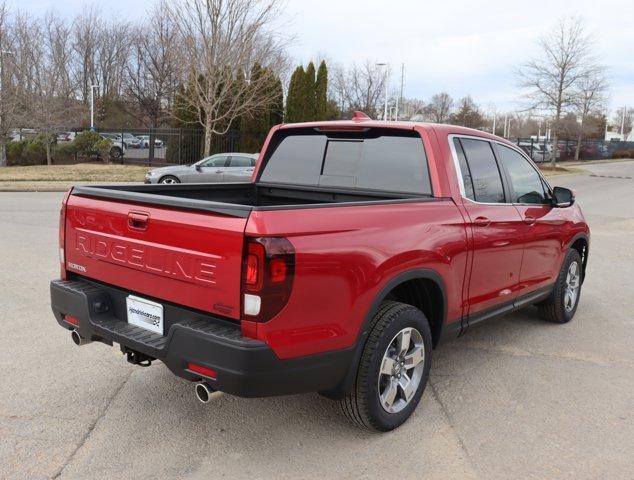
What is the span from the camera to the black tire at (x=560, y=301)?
18.1 ft

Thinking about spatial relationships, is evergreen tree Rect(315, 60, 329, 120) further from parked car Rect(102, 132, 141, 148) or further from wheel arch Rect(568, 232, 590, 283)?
wheel arch Rect(568, 232, 590, 283)

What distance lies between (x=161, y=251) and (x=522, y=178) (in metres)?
3.23

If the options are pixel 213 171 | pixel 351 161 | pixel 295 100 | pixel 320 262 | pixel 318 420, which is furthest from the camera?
pixel 295 100

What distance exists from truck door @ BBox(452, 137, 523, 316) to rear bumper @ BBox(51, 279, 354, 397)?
1.48 meters

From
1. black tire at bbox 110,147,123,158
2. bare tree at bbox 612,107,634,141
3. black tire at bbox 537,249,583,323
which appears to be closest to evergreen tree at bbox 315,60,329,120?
black tire at bbox 110,147,123,158

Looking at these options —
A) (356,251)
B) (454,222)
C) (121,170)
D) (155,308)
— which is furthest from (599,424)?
(121,170)

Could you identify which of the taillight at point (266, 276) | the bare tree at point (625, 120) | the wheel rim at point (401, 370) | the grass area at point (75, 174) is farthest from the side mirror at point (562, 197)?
the bare tree at point (625, 120)

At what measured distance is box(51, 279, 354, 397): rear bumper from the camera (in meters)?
2.73

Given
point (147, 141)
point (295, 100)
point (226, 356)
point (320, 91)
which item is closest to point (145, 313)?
point (226, 356)

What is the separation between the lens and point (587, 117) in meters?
46.8

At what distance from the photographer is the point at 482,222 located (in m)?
4.10

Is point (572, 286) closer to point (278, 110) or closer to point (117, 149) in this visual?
point (278, 110)

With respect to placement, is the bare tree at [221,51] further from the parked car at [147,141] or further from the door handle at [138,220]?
the door handle at [138,220]

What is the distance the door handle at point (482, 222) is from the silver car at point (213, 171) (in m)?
15.3
